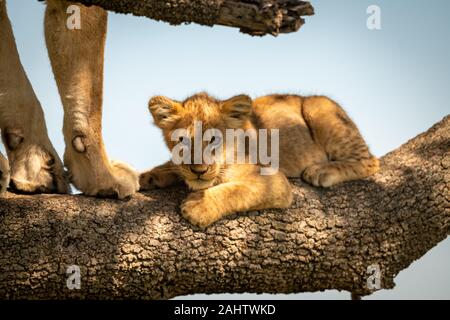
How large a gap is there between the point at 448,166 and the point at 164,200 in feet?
5.30

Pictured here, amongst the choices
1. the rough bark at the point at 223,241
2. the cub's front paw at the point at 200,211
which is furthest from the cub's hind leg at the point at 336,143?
the cub's front paw at the point at 200,211

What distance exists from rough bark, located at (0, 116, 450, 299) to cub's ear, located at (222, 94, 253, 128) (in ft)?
1.94

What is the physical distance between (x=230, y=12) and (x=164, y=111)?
1.22 meters

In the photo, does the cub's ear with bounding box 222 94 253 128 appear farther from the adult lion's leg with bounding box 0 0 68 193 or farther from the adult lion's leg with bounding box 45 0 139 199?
the adult lion's leg with bounding box 0 0 68 193

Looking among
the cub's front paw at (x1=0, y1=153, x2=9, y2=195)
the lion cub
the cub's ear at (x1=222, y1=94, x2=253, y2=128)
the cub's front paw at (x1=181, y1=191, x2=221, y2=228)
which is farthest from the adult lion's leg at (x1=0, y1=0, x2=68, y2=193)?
the cub's ear at (x1=222, y1=94, x2=253, y2=128)

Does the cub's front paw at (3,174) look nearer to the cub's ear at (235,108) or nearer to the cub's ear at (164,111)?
A: the cub's ear at (164,111)

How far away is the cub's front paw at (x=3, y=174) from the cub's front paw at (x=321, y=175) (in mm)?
1722

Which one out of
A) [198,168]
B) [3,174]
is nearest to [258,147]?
[198,168]

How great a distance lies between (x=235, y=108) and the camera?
4539mm

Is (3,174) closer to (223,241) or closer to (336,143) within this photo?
(223,241)

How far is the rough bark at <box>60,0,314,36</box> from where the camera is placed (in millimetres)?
3344

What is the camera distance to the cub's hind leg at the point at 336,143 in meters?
4.47

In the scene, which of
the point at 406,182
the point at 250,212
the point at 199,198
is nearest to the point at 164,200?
the point at 199,198
